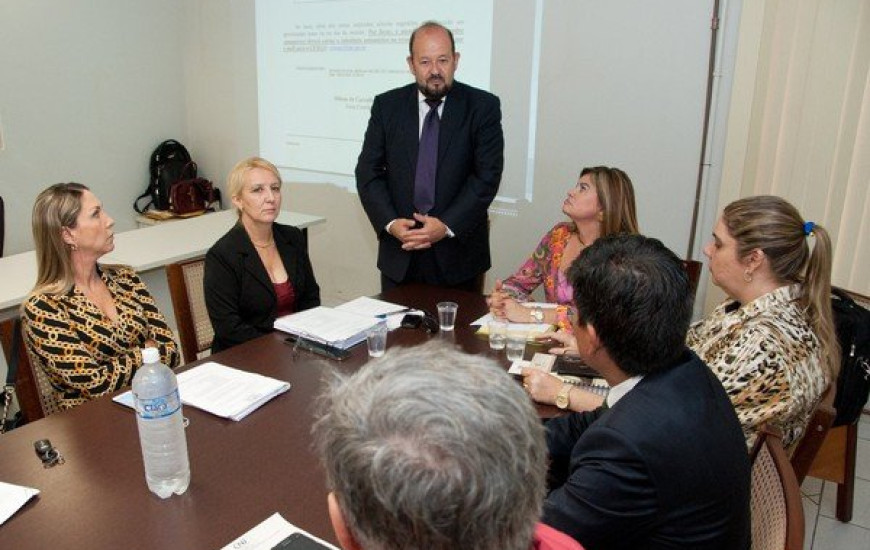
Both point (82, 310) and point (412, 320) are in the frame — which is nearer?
point (82, 310)

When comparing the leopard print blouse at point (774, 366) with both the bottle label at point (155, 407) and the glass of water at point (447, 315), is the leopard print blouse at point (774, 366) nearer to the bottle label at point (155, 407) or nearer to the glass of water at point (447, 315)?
the glass of water at point (447, 315)

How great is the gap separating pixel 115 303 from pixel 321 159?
2.79m

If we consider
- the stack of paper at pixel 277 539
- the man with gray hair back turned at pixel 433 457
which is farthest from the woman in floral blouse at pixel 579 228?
the man with gray hair back turned at pixel 433 457

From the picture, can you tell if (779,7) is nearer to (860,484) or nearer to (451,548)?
(860,484)

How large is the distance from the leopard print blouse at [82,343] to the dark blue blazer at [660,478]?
1.41 m

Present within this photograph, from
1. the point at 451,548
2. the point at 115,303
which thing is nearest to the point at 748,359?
the point at 451,548

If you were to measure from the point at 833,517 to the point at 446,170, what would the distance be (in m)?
2.15

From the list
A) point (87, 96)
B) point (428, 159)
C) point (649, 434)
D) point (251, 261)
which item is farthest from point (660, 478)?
point (87, 96)

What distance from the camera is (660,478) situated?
1.07m

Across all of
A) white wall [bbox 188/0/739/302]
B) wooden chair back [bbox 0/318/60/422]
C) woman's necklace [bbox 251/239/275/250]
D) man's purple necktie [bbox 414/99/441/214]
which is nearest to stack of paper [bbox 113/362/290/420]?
wooden chair back [bbox 0/318/60/422]

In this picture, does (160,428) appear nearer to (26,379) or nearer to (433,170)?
(26,379)

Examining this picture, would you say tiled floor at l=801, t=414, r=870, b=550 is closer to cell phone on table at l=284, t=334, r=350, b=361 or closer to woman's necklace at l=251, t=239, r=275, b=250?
cell phone on table at l=284, t=334, r=350, b=361

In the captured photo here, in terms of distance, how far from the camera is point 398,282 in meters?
3.02

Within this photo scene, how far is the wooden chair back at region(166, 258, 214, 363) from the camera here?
2350 millimetres
